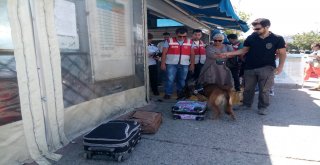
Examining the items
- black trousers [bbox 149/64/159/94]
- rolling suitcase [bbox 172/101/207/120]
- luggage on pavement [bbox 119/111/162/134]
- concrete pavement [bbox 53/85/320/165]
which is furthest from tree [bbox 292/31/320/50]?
luggage on pavement [bbox 119/111/162/134]

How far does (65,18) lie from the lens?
346 centimetres

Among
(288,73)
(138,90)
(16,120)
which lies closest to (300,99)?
(288,73)

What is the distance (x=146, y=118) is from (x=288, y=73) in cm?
739

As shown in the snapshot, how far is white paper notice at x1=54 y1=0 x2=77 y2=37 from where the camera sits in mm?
3336

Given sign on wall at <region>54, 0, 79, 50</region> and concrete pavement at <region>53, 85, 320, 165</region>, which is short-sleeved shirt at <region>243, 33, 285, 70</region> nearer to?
concrete pavement at <region>53, 85, 320, 165</region>

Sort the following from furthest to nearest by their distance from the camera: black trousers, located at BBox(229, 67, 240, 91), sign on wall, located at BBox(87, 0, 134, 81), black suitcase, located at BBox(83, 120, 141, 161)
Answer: black trousers, located at BBox(229, 67, 240, 91), sign on wall, located at BBox(87, 0, 134, 81), black suitcase, located at BBox(83, 120, 141, 161)

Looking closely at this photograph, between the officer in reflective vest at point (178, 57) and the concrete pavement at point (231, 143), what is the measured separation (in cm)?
140

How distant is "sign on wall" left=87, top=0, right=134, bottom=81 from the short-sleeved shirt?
8.12 ft

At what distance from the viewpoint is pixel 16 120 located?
9.11ft

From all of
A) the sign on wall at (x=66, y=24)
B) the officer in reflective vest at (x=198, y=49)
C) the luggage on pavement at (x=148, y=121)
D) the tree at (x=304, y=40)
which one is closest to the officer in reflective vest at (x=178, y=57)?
the officer in reflective vest at (x=198, y=49)

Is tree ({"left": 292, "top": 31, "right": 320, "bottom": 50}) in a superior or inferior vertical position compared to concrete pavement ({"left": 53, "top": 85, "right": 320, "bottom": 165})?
superior

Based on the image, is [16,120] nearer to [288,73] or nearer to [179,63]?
Answer: [179,63]

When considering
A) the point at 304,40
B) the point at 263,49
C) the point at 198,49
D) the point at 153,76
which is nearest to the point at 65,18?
the point at 263,49

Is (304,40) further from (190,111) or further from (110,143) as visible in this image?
(110,143)
